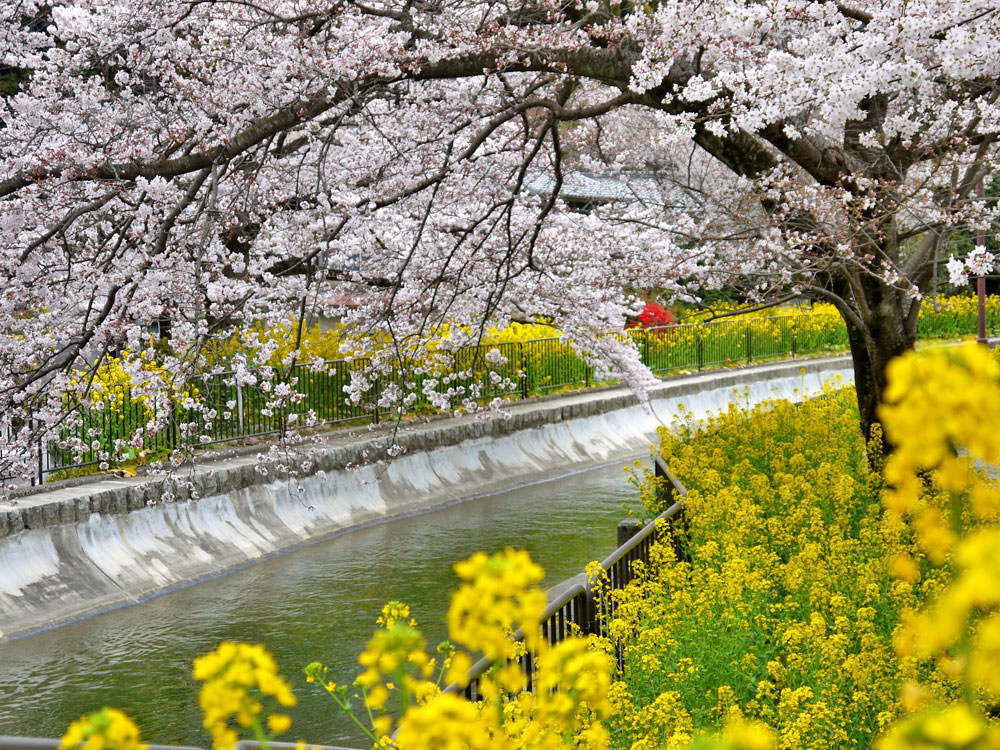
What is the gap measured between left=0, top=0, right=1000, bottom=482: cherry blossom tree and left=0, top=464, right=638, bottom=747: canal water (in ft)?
6.34

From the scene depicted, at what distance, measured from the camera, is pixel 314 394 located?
56.6ft

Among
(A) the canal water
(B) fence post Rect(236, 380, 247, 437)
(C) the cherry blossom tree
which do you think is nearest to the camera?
(C) the cherry blossom tree

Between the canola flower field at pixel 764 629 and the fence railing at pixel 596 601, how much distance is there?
0.48ft

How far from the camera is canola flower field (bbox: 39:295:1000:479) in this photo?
13156 millimetres

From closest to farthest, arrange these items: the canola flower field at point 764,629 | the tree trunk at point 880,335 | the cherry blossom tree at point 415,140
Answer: the canola flower field at point 764,629, the cherry blossom tree at point 415,140, the tree trunk at point 880,335

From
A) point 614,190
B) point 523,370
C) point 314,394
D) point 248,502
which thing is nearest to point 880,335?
point 248,502

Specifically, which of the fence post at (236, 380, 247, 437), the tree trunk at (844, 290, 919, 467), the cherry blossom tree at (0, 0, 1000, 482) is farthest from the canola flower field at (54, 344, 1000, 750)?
the fence post at (236, 380, 247, 437)

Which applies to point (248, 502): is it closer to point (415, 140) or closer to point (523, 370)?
point (415, 140)

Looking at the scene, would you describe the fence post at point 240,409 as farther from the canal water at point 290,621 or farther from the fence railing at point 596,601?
the fence railing at point 596,601

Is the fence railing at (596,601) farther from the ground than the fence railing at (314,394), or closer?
closer

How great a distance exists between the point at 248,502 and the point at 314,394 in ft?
10.4

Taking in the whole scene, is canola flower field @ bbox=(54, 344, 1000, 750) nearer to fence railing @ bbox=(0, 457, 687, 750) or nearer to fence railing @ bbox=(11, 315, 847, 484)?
fence railing @ bbox=(0, 457, 687, 750)

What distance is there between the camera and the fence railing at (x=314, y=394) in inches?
513

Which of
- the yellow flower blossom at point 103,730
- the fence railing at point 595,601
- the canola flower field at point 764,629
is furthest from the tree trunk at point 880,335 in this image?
the yellow flower blossom at point 103,730
